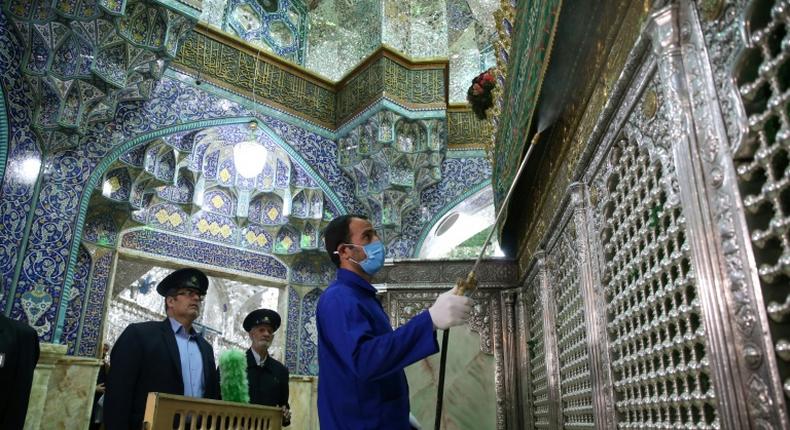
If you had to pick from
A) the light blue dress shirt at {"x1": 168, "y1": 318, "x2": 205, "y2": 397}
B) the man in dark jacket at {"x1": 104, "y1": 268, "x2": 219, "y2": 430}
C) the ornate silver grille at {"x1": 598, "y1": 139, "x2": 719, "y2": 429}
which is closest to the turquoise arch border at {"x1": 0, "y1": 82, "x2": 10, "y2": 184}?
the man in dark jacket at {"x1": 104, "y1": 268, "x2": 219, "y2": 430}

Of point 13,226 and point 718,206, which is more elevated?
point 13,226

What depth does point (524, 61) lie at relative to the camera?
91.6 inches

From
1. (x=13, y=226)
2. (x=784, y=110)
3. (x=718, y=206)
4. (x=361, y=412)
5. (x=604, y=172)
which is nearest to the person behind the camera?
(x=784, y=110)

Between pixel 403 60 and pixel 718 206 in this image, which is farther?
pixel 403 60

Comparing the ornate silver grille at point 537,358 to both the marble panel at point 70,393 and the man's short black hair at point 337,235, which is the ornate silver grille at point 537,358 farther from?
the marble panel at point 70,393

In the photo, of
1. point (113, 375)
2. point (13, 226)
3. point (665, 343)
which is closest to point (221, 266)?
point (13, 226)

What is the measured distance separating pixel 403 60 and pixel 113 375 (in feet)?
21.3

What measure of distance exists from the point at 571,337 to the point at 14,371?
96.8 inches

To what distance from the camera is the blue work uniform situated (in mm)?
1423

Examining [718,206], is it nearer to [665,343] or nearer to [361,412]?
[665,343]

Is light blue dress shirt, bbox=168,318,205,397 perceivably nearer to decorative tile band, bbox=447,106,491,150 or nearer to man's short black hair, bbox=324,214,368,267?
man's short black hair, bbox=324,214,368,267

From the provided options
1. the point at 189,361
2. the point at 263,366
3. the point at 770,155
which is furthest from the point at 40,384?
the point at 770,155

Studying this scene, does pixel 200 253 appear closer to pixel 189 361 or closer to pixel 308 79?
pixel 308 79

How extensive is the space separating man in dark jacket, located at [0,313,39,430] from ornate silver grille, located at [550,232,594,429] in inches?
94.0
